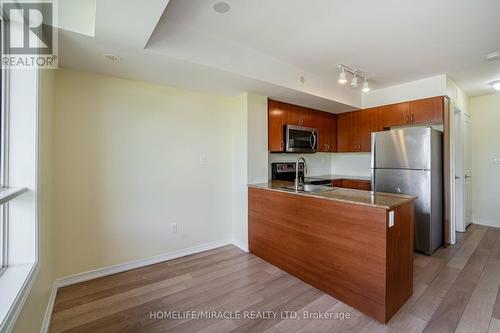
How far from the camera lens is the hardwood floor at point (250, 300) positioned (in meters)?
1.73

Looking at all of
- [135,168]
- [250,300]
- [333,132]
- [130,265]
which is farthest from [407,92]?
[130,265]

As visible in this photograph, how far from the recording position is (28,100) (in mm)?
1422

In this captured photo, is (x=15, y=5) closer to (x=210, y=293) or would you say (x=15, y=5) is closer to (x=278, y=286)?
(x=210, y=293)

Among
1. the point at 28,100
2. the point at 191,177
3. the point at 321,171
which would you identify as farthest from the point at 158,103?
→ the point at 321,171

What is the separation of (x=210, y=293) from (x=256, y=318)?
55 cm

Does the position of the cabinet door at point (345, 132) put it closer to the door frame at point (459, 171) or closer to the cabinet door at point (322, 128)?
the cabinet door at point (322, 128)

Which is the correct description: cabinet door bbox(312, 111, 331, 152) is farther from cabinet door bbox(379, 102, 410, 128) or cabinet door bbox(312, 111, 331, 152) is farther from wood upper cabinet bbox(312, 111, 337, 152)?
cabinet door bbox(379, 102, 410, 128)

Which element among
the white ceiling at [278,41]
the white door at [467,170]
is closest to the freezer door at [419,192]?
the white ceiling at [278,41]

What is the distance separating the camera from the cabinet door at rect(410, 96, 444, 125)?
3203 mm

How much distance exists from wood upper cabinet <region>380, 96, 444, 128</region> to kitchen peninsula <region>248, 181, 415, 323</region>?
6.43 feet

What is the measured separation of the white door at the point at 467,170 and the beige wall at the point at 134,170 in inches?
163

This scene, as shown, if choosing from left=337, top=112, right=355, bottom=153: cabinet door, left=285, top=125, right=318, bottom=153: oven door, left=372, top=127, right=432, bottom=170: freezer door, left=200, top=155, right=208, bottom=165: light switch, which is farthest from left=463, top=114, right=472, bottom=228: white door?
left=200, top=155, right=208, bottom=165: light switch

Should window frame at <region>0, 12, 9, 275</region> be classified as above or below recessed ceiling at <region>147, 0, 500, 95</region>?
below

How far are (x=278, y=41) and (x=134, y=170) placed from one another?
→ 7.09 ft
